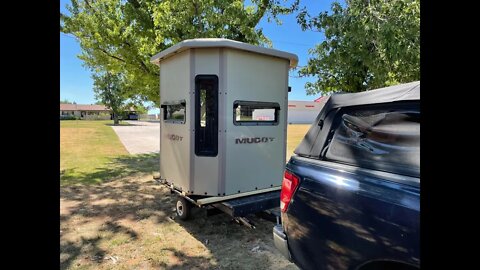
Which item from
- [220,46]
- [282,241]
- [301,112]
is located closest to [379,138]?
[282,241]

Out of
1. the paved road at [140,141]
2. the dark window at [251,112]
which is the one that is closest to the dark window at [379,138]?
the dark window at [251,112]

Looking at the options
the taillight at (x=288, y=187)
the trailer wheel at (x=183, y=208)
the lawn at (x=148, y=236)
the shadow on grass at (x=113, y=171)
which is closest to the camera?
the taillight at (x=288, y=187)

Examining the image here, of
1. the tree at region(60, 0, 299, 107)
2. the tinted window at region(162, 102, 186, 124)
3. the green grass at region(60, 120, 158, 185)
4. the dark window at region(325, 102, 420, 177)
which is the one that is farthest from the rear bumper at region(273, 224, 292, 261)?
the green grass at region(60, 120, 158, 185)

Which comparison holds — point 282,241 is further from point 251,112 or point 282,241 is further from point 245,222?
point 251,112

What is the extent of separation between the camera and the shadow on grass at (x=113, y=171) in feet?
27.7

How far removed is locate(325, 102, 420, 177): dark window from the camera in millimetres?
1940

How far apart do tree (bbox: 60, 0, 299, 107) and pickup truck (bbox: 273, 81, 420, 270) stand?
5431 mm

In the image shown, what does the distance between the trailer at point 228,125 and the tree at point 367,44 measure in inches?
46.7

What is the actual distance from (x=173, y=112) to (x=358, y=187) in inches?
163

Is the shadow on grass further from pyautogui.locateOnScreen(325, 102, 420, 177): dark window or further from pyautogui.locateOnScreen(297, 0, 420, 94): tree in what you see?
pyautogui.locateOnScreen(325, 102, 420, 177): dark window

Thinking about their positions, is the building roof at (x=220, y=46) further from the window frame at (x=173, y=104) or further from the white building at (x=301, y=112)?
the white building at (x=301, y=112)

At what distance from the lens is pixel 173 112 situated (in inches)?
219
